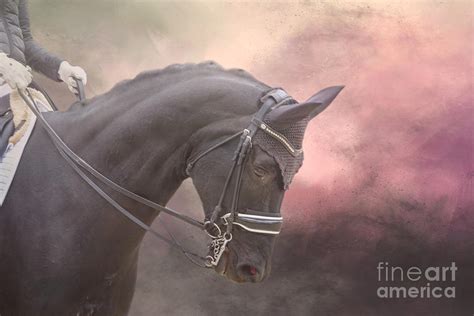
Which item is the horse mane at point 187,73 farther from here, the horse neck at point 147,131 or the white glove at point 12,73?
the white glove at point 12,73

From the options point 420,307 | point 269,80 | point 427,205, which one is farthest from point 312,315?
point 269,80

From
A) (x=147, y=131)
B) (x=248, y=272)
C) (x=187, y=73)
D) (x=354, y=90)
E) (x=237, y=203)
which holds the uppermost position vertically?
(x=187, y=73)

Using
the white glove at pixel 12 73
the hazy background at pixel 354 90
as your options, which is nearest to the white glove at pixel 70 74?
the white glove at pixel 12 73

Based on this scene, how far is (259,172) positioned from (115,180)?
0.57 metres

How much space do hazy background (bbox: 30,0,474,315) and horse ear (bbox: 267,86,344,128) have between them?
2.07 metres

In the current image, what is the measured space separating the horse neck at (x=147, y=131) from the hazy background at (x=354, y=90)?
1.87 meters

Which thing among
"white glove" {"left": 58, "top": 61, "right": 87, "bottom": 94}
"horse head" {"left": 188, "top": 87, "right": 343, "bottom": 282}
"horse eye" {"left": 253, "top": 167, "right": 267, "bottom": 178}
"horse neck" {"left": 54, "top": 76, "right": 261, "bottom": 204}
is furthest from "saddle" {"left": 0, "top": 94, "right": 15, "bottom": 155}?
"horse eye" {"left": 253, "top": 167, "right": 267, "bottom": 178}

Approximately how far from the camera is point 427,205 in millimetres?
4148

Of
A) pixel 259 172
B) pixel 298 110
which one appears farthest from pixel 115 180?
pixel 298 110

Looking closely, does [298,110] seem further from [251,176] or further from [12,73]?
[12,73]

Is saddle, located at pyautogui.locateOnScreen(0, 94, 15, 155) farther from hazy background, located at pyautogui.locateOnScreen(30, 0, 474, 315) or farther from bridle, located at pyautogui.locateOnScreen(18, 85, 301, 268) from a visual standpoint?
hazy background, located at pyautogui.locateOnScreen(30, 0, 474, 315)

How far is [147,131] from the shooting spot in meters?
2.24

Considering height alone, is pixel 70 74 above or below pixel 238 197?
above

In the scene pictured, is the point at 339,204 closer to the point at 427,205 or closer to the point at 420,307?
the point at 427,205
